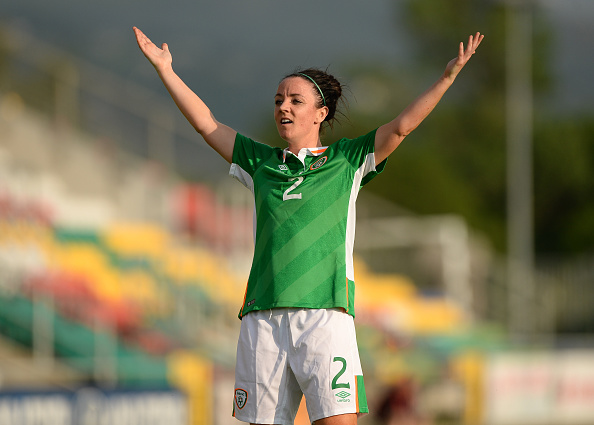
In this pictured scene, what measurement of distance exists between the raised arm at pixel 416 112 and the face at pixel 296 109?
1.00ft

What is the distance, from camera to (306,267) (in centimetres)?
381

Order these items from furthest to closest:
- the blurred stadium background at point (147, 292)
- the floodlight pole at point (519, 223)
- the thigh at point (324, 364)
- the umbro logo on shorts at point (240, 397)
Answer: the floodlight pole at point (519, 223), the blurred stadium background at point (147, 292), the umbro logo on shorts at point (240, 397), the thigh at point (324, 364)

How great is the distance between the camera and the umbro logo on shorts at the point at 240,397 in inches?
150

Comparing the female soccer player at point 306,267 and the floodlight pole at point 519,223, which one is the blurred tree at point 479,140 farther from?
the female soccer player at point 306,267

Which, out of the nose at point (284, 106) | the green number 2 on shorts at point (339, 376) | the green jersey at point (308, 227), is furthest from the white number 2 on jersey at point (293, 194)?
the green number 2 on shorts at point (339, 376)

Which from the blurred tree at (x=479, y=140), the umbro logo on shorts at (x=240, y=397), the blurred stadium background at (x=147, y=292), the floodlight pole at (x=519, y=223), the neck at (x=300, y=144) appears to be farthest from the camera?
the blurred tree at (x=479, y=140)

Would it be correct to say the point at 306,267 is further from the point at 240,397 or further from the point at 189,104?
the point at 189,104

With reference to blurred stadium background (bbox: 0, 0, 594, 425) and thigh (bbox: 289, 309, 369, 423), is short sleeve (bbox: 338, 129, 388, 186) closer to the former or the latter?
thigh (bbox: 289, 309, 369, 423)

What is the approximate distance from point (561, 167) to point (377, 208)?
81.8 ft

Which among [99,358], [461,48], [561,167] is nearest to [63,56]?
[99,358]

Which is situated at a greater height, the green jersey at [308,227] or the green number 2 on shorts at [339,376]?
the green jersey at [308,227]

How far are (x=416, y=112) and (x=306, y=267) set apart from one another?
2.54 feet

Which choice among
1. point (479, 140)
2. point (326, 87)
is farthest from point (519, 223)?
point (326, 87)

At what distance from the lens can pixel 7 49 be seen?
14250 millimetres
